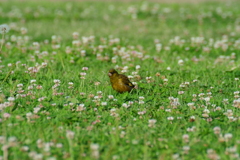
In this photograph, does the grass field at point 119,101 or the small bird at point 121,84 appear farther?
the small bird at point 121,84

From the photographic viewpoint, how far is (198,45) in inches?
408

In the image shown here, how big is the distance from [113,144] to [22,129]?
1.24 metres

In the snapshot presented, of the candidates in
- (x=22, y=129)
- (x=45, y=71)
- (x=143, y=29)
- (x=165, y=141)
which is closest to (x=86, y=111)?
(x=22, y=129)

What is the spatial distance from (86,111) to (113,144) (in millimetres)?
1174

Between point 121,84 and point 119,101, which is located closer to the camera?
point 119,101

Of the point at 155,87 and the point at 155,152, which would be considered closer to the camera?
the point at 155,152

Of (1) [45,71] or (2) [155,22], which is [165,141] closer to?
(1) [45,71]

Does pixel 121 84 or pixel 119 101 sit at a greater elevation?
pixel 121 84

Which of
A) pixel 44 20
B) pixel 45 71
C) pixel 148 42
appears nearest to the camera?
pixel 45 71

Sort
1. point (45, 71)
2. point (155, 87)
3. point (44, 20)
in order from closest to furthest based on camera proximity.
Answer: point (155, 87)
point (45, 71)
point (44, 20)

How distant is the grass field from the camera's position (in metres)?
4.31

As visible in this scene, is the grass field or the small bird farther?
the small bird

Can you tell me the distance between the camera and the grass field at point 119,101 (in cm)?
431

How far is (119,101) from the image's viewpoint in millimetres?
5789
